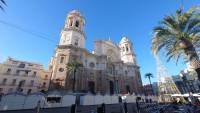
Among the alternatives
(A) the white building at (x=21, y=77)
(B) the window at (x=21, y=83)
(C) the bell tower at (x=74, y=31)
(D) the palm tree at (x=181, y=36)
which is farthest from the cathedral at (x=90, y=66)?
(D) the palm tree at (x=181, y=36)

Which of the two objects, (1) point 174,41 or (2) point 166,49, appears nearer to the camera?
(1) point 174,41

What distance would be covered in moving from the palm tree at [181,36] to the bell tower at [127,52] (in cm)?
4599

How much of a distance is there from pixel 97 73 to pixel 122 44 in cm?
2572

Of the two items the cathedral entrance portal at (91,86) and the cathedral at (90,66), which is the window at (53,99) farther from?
the cathedral entrance portal at (91,86)

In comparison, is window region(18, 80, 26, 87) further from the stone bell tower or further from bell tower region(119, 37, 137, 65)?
bell tower region(119, 37, 137, 65)

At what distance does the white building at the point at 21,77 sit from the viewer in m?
37.4

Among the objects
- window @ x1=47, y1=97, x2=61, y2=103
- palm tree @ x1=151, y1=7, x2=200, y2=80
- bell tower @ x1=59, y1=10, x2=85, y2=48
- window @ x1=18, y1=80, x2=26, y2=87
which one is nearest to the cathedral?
bell tower @ x1=59, y1=10, x2=85, y2=48

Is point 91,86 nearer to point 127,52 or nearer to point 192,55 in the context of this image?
point 127,52

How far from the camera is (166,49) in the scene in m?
A: 11.8

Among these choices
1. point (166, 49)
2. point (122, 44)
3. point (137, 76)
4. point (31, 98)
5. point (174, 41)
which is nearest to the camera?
point (174, 41)

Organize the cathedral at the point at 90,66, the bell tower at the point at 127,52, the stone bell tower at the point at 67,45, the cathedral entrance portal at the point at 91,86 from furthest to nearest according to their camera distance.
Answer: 1. the bell tower at the point at 127,52
2. the cathedral entrance portal at the point at 91,86
3. the cathedral at the point at 90,66
4. the stone bell tower at the point at 67,45

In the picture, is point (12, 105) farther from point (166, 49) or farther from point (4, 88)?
point (4, 88)

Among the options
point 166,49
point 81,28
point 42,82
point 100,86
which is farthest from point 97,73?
point 166,49

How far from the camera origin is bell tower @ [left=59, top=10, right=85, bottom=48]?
1516 inches
